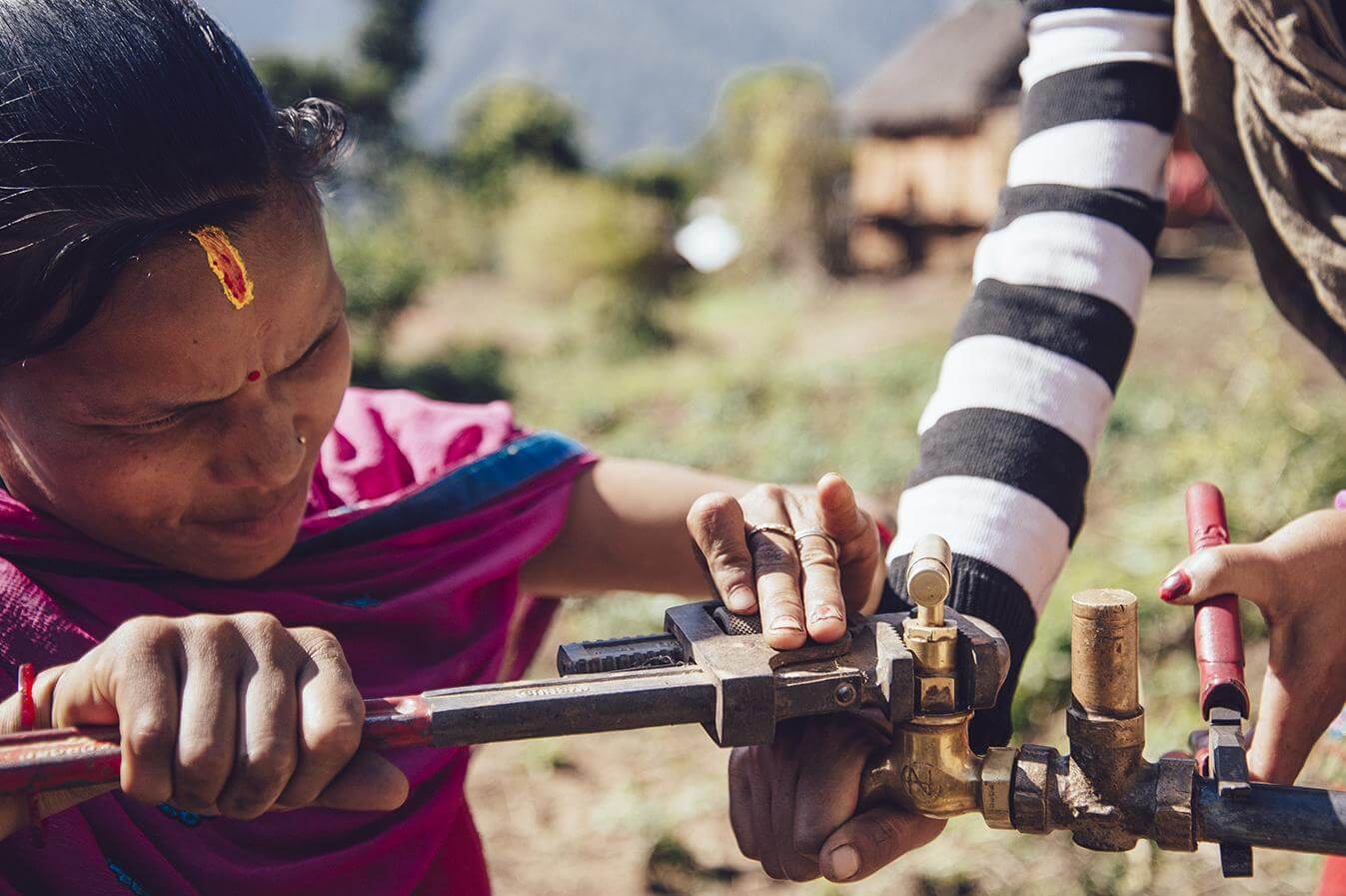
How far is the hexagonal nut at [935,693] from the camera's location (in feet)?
4.30

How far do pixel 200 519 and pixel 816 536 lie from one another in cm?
79

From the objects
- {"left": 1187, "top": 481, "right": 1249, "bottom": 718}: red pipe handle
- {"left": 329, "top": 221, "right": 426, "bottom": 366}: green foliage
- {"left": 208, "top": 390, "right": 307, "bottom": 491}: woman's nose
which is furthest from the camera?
{"left": 329, "top": 221, "right": 426, "bottom": 366}: green foliage

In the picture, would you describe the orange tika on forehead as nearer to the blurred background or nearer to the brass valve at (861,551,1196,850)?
the blurred background

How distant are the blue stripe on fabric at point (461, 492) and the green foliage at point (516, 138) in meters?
18.5

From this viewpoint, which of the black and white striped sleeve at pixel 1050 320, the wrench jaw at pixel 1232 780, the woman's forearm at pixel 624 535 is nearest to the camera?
the wrench jaw at pixel 1232 780

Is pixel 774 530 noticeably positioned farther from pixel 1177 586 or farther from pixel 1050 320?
pixel 1050 320

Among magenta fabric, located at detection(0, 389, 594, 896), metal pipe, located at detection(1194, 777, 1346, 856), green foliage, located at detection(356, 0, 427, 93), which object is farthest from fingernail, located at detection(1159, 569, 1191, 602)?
green foliage, located at detection(356, 0, 427, 93)

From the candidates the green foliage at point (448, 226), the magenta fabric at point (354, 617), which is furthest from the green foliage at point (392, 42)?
the magenta fabric at point (354, 617)

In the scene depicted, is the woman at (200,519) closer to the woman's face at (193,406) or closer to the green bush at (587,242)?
the woman's face at (193,406)

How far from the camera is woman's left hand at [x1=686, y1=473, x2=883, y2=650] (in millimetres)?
1384

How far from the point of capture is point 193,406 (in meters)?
1.51

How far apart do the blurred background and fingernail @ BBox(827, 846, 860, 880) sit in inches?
49.2

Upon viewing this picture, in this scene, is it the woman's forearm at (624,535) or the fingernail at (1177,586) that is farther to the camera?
the woman's forearm at (624,535)

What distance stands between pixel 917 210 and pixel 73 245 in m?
13.1
